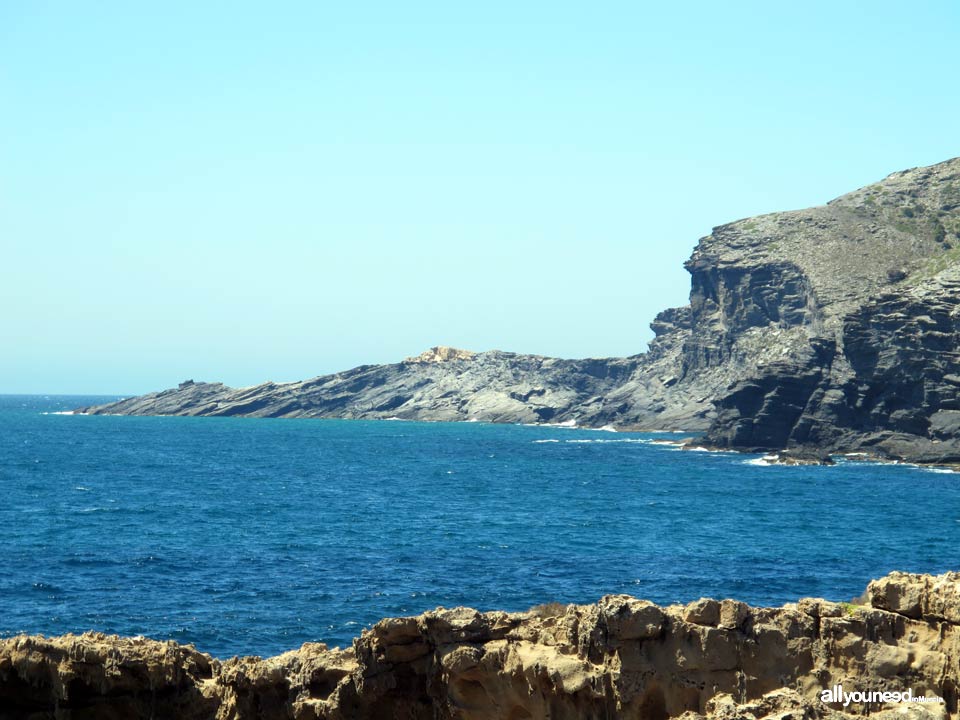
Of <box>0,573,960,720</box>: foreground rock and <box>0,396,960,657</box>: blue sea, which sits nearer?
<box>0,573,960,720</box>: foreground rock

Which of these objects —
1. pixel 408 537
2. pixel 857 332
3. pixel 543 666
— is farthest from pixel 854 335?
pixel 543 666

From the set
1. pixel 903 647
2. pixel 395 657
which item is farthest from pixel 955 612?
pixel 395 657

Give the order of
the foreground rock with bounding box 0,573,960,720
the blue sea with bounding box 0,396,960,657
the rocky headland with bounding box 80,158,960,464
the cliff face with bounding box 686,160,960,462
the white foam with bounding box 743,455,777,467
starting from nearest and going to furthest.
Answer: the foreground rock with bounding box 0,573,960,720 < the blue sea with bounding box 0,396,960,657 < the white foam with bounding box 743,455,777,467 < the rocky headland with bounding box 80,158,960,464 < the cliff face with bounding box 686,160,960,462

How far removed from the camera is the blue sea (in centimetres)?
4625

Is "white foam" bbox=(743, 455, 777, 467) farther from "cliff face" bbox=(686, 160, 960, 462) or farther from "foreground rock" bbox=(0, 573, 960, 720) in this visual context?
"foreground rock" bbox=(0, 573, 960, 720)

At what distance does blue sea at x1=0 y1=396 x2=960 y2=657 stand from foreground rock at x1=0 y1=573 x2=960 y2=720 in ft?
60.5

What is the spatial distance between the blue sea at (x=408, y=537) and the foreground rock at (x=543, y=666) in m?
18.4

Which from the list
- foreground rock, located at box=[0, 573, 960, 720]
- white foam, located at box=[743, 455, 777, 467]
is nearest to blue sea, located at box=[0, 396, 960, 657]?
white foam, located at box=[743, 455, 777, 467]

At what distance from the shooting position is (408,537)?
68.6 m

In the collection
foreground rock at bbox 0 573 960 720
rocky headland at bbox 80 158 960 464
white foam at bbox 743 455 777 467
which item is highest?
rocky headland at bbox 80 158 960 464

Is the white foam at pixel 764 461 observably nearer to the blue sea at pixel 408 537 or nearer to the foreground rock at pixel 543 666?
the blue sea at pixel 408 537

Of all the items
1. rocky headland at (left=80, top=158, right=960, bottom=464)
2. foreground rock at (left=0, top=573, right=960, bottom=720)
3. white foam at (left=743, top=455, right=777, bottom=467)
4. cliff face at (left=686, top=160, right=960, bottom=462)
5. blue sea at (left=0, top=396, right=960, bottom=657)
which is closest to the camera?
foreground rock at (left=0, top=573, right=960, bottom=720)

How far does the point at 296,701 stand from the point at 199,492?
77920 mm

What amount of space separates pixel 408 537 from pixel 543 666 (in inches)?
1969
